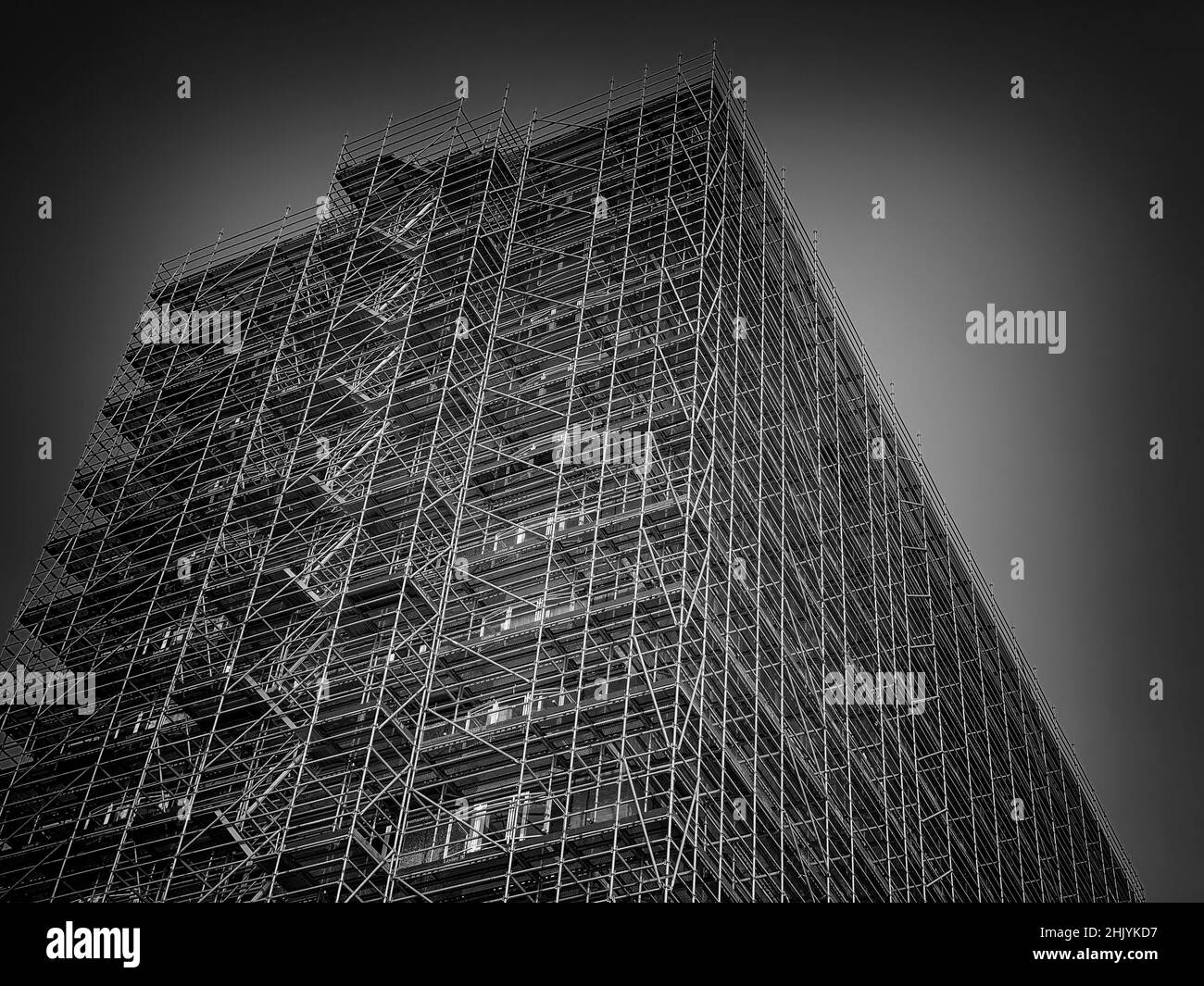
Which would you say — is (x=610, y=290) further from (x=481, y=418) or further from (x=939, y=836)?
(x=939, y=836)

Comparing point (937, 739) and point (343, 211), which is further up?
point (343, 211)

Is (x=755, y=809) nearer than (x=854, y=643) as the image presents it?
Yes

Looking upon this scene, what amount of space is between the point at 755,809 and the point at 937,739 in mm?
12050

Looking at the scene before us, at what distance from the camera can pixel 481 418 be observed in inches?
1307

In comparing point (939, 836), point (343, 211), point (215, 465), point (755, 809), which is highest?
point (343, 211)

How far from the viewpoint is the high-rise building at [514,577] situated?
88.2 feet

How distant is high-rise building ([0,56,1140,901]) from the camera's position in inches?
1058

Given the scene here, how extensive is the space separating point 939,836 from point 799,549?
6.87 m

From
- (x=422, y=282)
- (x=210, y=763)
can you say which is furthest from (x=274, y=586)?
(x=422, y=282)

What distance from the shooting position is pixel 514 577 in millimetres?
29969

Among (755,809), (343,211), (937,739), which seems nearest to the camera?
(755,809)
